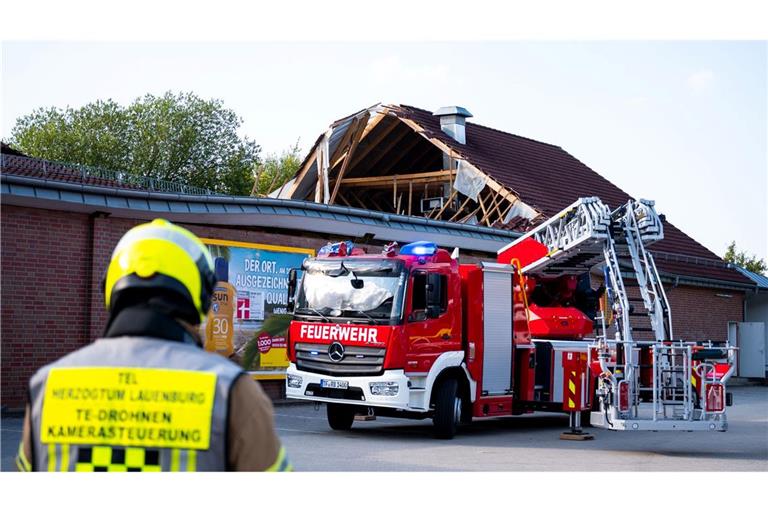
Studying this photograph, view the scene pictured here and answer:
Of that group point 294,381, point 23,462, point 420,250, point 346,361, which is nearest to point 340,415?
point 294,381

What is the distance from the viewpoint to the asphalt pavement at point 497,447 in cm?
1159

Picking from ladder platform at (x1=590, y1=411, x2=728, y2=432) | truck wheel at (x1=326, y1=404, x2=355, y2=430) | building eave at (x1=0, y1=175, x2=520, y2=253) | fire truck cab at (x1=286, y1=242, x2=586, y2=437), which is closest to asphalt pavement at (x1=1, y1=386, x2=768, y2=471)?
truck wheel at (x1=326, y1=404, x2=355, y2=430)

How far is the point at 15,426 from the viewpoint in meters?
13.6

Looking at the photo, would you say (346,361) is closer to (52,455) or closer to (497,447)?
(497,447)

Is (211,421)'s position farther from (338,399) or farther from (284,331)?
(284,331)

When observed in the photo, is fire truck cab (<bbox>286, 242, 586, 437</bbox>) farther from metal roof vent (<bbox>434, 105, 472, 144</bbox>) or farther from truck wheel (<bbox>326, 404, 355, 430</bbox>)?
metal roof vent (<bbox>434, 105, 472, 144</bbox>)

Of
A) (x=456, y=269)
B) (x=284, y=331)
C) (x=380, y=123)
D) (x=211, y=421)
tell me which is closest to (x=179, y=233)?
(x=211, y=421)

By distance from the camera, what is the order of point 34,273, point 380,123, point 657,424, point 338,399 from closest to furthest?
1. point 657,424
2. point 338,399
3. point 34,273
4. point 380,123

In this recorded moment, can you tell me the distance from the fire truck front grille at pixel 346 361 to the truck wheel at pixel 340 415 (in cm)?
103

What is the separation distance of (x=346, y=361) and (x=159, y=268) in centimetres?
1128

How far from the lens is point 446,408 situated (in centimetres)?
1420

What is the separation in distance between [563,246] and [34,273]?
7763mm

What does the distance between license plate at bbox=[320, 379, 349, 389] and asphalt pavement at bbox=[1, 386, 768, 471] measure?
→ 709 millimetres

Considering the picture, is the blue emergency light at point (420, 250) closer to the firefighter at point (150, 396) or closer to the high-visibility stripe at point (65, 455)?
the firefighter at point (150, 396)
